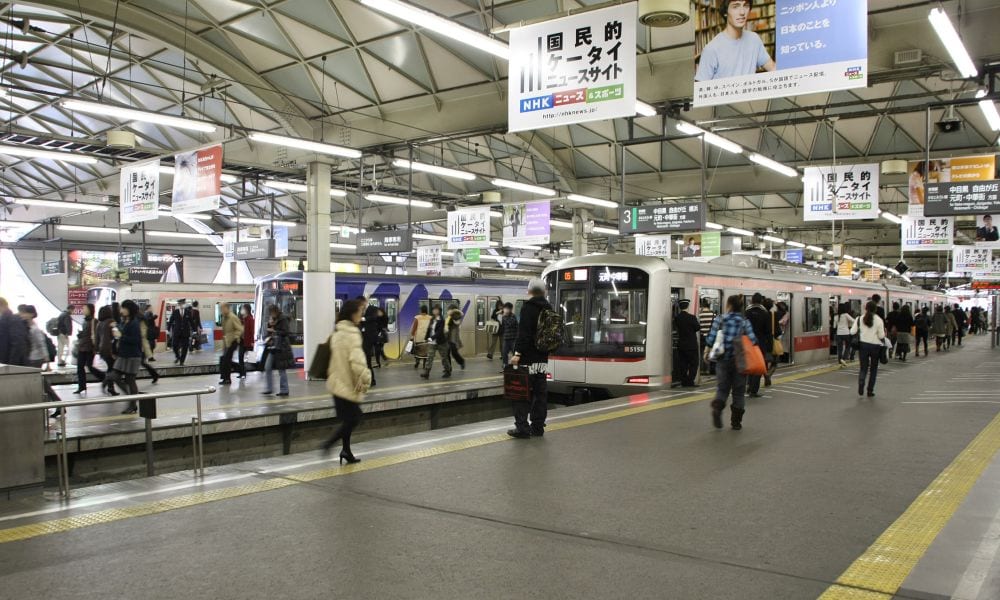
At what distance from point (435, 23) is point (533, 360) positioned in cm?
444

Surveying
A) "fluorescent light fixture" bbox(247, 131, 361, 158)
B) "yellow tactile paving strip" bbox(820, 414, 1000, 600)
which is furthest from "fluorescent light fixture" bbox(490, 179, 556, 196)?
"yellow tactile paving strip" bbox(820, 414, 1000, 600)

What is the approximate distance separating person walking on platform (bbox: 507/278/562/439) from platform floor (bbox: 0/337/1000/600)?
0.92 feet

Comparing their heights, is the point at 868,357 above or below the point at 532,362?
below

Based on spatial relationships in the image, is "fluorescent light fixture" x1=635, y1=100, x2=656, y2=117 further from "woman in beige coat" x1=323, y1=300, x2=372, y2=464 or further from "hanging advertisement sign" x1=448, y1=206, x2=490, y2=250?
"woman in beige coat" x1=323, y1=300, x2=372, y2=464

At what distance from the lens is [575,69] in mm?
8875

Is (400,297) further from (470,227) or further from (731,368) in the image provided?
(731,368)

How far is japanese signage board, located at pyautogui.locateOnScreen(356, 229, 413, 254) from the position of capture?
63.9 feet

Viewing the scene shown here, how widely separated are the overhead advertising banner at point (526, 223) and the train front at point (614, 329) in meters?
8.54

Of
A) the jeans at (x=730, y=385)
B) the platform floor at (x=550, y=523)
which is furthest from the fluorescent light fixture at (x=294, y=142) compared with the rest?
the jeans at (x=730, y=385)

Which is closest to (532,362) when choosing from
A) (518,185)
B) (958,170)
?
(518,185)

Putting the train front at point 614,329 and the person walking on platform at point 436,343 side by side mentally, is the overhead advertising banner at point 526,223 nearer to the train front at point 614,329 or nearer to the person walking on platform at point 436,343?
the person walking on platform at point 436,343

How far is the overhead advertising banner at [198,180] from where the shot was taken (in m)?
14.7

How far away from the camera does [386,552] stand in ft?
14.9

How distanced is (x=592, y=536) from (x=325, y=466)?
122 inches
